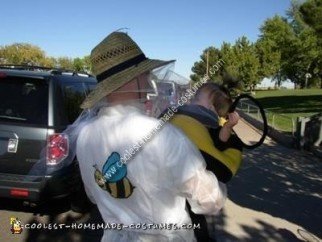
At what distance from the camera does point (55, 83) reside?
5863 mm

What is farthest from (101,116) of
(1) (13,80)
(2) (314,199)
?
(2) (314,199)

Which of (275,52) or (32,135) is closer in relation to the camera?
(32,135)

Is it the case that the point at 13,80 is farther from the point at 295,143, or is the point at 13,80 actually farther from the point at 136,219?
the point at 295,143

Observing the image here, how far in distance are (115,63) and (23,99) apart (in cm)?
380

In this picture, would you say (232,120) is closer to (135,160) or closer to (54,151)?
(135,160)

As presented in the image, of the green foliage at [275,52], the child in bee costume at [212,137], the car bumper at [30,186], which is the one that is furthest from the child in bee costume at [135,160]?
the green foliage at [275,52]

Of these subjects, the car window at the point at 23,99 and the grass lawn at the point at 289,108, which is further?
the grass lawn at the point at 289,108

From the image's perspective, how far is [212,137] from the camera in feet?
8.00

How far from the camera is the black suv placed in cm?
556

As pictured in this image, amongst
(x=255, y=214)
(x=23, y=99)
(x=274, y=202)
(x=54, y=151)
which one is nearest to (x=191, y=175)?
(x=54, y=151)

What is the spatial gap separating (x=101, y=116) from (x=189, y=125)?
16.8 inches

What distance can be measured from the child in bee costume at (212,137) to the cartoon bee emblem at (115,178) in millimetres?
332

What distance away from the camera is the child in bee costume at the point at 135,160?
80.5 inches

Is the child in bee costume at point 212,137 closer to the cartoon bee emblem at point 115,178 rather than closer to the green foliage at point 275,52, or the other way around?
the cartoon bee emblem at point 115,178
